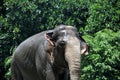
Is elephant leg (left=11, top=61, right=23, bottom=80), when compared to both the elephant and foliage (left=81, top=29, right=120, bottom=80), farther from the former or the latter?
foliage (left=81, top=29, right=120, bottom=80)

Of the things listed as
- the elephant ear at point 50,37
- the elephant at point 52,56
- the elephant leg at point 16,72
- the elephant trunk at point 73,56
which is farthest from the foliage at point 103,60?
the elephant trunk at point 73,56

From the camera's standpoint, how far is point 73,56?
245 inches

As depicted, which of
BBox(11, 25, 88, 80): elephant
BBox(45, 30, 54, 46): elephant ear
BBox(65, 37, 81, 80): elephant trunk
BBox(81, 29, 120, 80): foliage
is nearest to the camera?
BBox(65, 37, 81, 80): elephant trunk

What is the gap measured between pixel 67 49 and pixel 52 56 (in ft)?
2.31

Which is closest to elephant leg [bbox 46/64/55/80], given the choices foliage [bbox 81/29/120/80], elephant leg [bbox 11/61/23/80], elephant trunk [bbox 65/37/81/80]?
elephant trunk [bbox 65/37/81/80]

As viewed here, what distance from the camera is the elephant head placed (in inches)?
242

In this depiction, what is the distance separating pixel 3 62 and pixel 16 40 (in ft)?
3.23

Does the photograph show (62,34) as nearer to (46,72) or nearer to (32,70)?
(46,72)

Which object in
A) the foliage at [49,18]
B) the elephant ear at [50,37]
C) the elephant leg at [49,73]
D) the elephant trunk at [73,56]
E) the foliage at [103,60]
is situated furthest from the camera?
the foliage at [49,18]

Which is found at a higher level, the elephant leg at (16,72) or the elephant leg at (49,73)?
the elephant leg at (49,73)

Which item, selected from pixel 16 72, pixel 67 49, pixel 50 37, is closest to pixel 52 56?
pixel 50 37

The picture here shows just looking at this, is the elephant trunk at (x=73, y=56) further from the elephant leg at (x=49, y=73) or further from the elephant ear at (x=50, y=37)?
the elephant leg at (x=49, y=73)

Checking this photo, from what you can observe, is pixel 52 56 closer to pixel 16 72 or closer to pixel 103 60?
pixel 16 72

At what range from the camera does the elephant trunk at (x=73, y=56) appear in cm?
607
